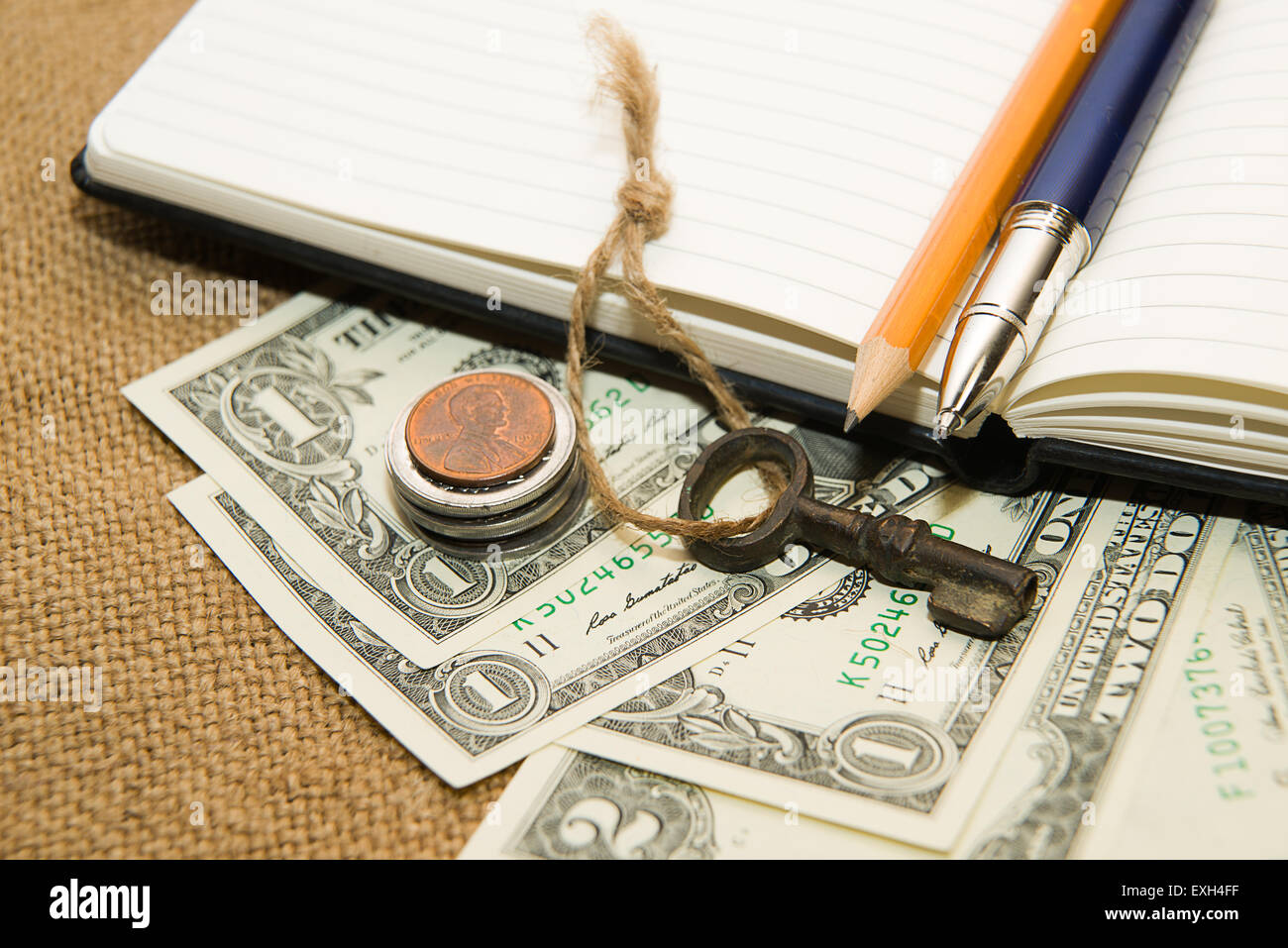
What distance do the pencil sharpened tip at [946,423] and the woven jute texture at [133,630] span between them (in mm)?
332

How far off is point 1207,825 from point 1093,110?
17.2 inches

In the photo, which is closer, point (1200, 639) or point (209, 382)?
point (1200, 639)

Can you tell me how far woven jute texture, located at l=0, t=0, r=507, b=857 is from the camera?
568 mm

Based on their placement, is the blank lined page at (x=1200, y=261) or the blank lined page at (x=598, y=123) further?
the blank lined page at (x=598, y=123)

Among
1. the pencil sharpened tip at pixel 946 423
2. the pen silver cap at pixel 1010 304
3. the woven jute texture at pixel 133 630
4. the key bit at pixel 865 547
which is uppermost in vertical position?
the pen silver cap at pixel 1010 304

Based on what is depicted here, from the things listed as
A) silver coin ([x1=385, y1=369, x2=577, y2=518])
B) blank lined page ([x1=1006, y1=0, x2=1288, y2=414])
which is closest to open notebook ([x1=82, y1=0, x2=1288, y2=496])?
blank lined page ([x1=1006, y1=0, x2=1288, y2=414])

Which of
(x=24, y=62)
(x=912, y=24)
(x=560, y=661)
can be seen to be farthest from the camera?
(x=24, y=62)

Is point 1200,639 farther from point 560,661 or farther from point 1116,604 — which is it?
point 560,661

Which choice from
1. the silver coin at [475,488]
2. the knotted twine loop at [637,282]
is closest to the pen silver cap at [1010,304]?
the knotted twine loop at [637,282]

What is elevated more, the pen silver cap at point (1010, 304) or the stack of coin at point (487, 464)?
the pen silver cap at point (1010, 304)

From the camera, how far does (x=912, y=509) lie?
0.68 m

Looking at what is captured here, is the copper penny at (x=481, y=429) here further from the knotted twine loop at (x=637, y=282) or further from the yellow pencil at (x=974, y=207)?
the yellow pencil at (x=974, y=207)

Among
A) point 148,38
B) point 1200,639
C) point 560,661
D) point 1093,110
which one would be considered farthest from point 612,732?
point 148,38

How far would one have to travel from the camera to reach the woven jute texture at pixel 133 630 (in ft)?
1.86
